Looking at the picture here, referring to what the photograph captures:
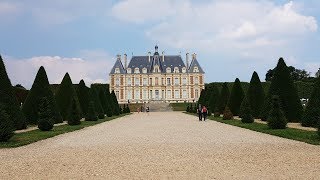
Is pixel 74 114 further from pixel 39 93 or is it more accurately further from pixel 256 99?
pixel 256 99

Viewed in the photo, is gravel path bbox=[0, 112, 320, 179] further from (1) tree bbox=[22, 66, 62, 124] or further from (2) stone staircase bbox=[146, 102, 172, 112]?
(2) stone staircase bbox=[146, 102, 172, 112]

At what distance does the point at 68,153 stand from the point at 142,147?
2.35 m

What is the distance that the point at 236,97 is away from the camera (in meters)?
31.3

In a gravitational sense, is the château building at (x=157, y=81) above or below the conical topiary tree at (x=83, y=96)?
above

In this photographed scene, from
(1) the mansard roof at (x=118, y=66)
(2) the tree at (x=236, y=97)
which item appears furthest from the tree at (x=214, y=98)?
(1) the mansard roof at (x=118, y=66)

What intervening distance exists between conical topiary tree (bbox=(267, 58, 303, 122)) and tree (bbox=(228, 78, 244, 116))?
345 inches

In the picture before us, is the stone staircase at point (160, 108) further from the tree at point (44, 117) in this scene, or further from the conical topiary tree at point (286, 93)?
the tree at point (44, 117)

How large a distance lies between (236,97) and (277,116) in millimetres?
13851

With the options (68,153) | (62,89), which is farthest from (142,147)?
(62,89)

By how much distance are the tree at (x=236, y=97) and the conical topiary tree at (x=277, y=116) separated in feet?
44.5

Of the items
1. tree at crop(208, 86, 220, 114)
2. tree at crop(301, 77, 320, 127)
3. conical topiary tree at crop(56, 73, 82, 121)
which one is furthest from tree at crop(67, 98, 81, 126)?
tree at crop(208, 86, 220, 114)

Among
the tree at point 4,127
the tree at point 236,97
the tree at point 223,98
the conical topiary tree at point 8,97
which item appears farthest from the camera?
the tree at point 223,98

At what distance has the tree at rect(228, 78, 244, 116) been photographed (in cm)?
3112

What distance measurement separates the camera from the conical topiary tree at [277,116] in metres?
17.3
